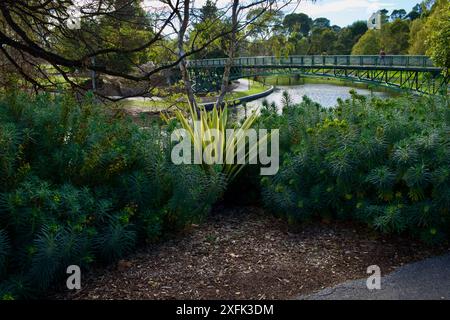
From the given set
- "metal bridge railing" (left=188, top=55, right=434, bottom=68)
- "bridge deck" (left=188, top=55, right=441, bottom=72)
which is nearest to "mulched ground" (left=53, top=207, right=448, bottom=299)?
"bridge deck" (left=188, top=55, right=441, bottom=72)

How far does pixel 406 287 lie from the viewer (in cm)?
290

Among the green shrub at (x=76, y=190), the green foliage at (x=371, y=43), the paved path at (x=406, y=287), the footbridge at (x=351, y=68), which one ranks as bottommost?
the paved path at (x=406, y=287)

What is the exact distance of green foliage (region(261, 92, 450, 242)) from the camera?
336 centimetres

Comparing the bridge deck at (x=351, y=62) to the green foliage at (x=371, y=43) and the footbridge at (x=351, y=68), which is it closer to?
the footbridge at (x=351, y=68)

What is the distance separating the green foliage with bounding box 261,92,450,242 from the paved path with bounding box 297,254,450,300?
12.1 inches

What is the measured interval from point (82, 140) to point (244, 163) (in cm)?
170

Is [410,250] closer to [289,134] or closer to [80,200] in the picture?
[289,134]

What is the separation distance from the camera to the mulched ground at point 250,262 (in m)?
2.88

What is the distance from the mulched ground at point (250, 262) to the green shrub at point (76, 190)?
18cm

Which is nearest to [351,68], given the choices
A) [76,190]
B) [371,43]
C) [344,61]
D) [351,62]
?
[351,62]

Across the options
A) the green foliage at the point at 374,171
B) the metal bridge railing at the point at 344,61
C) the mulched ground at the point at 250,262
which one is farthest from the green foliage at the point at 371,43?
the mulched ground at the point at 250,262

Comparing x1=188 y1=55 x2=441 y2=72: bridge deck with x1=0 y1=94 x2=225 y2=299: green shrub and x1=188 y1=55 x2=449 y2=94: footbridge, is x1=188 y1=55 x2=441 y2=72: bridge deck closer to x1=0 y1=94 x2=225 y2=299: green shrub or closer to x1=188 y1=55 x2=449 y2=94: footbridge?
x1=188 y1=55 x2=449 y2=94: footbridge

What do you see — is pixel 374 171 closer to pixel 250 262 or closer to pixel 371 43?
pixel 250 262

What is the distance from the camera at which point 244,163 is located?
4.54 meters
